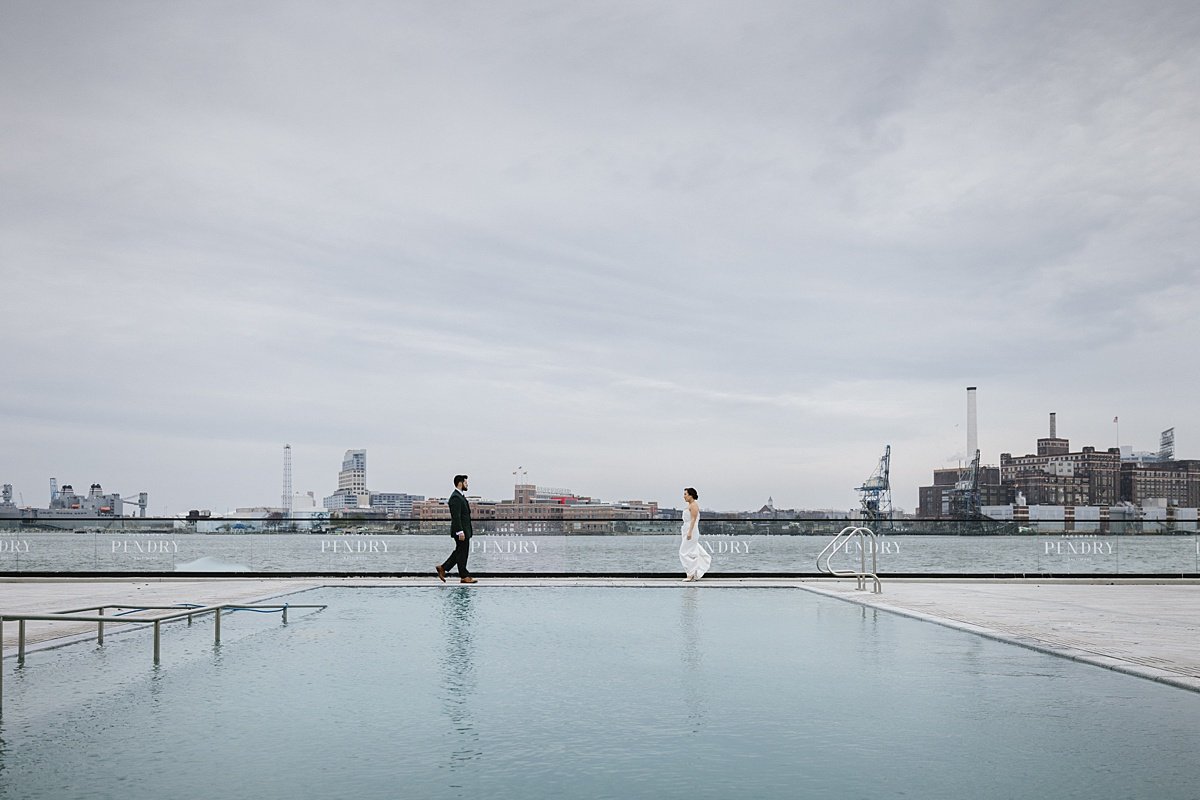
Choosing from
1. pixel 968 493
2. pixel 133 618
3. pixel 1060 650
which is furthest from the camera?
pixel 968 493

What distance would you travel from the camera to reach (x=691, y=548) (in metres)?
20.0

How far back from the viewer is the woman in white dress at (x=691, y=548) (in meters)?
19.7

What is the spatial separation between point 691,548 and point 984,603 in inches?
258

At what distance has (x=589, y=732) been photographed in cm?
606

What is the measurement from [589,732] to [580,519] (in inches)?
698

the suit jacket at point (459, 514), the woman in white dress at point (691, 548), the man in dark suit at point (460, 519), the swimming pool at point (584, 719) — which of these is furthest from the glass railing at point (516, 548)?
the swimming pool at point (584, 719)

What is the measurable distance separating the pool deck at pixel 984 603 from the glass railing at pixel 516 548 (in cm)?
78

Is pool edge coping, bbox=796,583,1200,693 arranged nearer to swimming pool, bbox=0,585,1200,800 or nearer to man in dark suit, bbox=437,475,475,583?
swimming pool, bbox=0,585,1200,800

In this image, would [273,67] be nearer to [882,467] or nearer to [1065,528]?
[1065,528]

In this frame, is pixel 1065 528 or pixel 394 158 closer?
pixel 1065 528

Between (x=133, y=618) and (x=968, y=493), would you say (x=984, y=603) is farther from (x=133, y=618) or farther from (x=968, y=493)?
(x=968, y=493)

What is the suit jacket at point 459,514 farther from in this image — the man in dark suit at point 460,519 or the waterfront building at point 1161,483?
the waterfront building at point 1161,483

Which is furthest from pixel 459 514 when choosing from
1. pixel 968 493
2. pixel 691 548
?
pixel 968 493

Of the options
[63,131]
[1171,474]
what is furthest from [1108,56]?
[1171,474]
